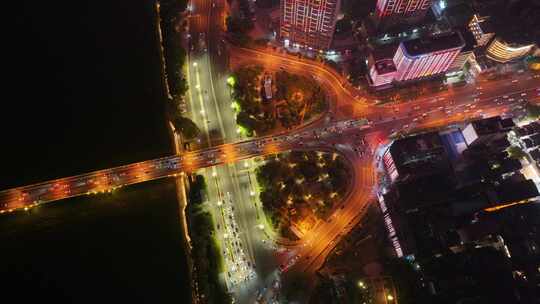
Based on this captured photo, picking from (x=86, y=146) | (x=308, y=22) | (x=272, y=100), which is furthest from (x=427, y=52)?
(x=86, y=146)

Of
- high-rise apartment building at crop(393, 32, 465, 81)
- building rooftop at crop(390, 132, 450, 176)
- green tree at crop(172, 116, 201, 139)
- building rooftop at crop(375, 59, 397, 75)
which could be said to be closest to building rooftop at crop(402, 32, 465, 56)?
high-rise apartment building at crop(393, 32, 465, 81)

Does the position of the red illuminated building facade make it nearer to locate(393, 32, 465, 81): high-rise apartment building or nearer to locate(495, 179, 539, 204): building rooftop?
locate(393, 32, 465, 81): high-rise apartment building

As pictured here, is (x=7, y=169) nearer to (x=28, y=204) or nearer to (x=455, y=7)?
(x=28, y=204)

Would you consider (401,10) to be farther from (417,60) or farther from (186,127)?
(186,127)

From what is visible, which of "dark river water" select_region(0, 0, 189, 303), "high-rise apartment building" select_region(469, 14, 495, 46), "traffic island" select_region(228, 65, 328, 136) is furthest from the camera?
"high-rise apartment building" select_region(469, 14, 495, 46)

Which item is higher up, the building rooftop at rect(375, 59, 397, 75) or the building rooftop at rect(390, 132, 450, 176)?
the building rooftop at rect(375, 59, 397, 75)

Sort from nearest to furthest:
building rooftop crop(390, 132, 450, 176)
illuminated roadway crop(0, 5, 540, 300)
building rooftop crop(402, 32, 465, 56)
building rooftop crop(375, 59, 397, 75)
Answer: building rooftop crop(390, 132, 450, 176), illuminated roadway crop(0, 5, 540, 300), building rooftop crop(402, 32, 465, 56), building rooftop crop(375, 59, 397, 75)

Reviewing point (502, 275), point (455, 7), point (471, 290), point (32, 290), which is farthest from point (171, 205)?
point (455, 7)

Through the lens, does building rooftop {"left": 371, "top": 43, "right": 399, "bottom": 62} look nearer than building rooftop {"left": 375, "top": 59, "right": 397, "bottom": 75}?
No
